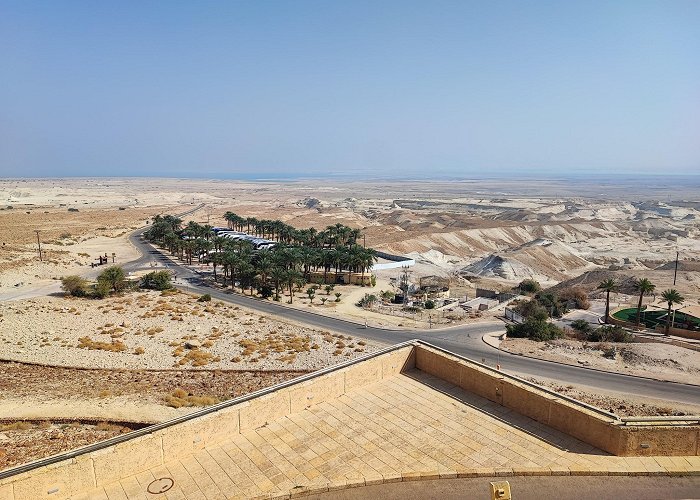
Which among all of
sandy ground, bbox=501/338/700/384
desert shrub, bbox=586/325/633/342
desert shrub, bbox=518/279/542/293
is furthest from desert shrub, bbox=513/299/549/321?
desert shrub, bbox=518/279/542/293

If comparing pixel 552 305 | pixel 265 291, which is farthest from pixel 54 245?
pixel 552 305

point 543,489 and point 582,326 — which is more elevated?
point 543,489

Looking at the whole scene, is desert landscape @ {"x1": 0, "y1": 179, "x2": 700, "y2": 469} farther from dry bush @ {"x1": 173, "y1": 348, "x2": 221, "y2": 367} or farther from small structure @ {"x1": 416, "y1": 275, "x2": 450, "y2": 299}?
small structure @ {"x1": 416, "y1": 275, "x2": 450, "y2": 299}

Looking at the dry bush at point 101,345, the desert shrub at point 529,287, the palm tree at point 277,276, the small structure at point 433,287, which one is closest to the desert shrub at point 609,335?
the desert shrub at point 529,287

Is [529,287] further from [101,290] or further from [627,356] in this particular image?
[101,290]

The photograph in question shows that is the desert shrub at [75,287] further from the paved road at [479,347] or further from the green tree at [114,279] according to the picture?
the paved road at [479,347]

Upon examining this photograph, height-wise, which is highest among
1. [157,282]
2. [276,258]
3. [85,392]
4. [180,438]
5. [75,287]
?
[180,438]

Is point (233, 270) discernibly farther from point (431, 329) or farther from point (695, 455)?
point (695, 455)
